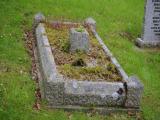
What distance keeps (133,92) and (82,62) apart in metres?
1.83

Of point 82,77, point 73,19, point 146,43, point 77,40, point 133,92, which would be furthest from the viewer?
point 73,19

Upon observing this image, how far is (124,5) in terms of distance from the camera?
18.5 m

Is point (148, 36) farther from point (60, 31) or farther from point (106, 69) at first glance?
point (106, 69)

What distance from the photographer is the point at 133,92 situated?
9.37 metres

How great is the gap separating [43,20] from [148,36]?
330 centimetres

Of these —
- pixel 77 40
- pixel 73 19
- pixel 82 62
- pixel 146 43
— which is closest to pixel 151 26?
pixel 146 43

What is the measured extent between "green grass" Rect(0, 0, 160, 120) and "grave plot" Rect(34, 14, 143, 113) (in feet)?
0.90

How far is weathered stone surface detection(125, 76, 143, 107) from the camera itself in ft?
30.7

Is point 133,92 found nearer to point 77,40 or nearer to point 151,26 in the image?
point 77,40

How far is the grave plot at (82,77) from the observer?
9.26m

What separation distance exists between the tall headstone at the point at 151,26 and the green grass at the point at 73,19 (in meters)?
0.45

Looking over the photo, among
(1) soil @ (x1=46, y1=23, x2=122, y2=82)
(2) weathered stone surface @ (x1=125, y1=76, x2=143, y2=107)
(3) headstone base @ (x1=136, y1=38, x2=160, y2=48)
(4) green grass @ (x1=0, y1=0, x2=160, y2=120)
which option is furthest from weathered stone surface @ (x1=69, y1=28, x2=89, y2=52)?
(3) headstone base @ (x1=136, y1=38, x2=160, y2=48)

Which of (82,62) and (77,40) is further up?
(77,40)

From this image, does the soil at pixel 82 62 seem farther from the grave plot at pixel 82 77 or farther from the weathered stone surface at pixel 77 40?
the weathered stone surface at pixel 77 40
